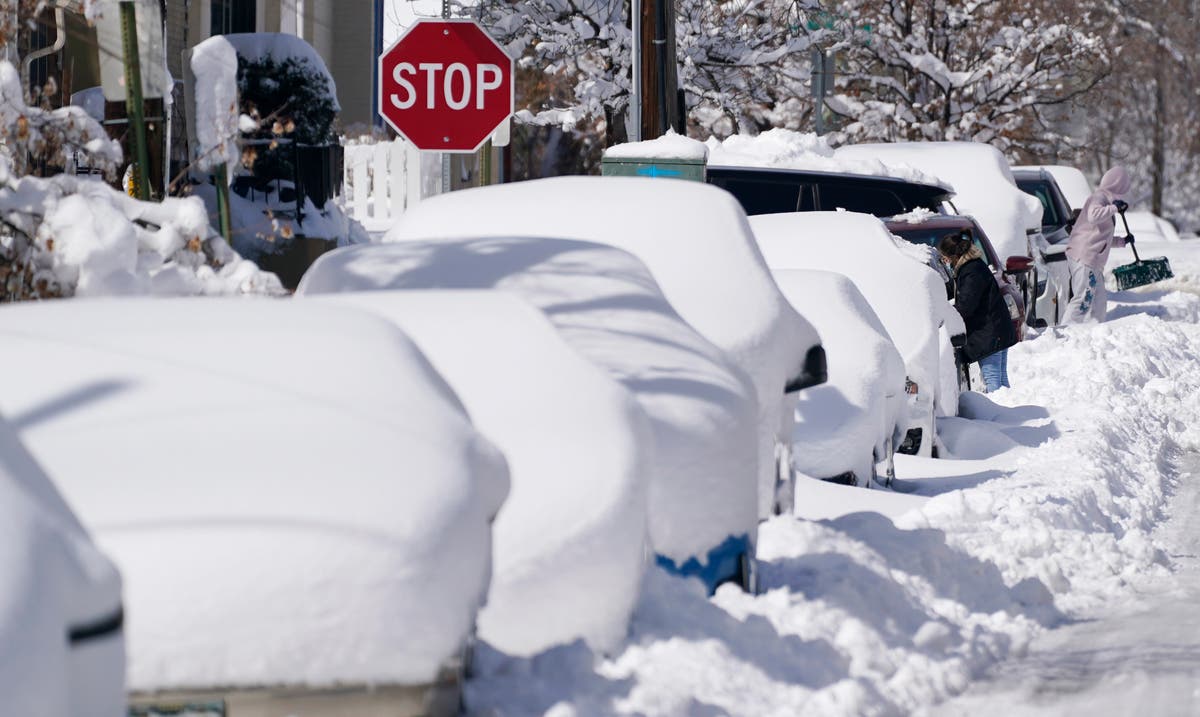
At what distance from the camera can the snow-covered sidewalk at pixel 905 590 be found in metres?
5.38

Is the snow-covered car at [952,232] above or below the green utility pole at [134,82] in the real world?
below

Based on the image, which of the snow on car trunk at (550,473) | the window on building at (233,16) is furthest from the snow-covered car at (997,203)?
the snow on car trunk at (550,473)

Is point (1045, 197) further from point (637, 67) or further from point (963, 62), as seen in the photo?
point (637, 67)

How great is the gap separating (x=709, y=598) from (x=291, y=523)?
2.44 m

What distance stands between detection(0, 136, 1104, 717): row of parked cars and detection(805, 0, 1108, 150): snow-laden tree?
27.1 m

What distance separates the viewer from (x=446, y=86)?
11.6 metres

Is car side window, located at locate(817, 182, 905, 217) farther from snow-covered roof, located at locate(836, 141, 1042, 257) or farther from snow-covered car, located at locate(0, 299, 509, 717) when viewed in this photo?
snow-covered car, located at locate(0, 299, 509, 717)

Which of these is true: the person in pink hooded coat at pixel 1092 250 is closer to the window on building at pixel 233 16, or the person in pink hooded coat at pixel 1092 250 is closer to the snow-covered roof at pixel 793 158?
the snow-covered roof at pixel 793 158

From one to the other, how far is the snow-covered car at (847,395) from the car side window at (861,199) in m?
7.29

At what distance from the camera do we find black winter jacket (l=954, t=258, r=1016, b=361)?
1530 cm

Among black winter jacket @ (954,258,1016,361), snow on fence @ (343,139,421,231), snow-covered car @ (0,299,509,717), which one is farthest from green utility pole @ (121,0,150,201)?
snow on fence @ (343,139,421,231)

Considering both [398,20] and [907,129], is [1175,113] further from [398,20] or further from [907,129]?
[398,20]

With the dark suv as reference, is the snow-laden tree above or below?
above

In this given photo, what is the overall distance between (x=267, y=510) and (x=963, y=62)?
1313 inches
